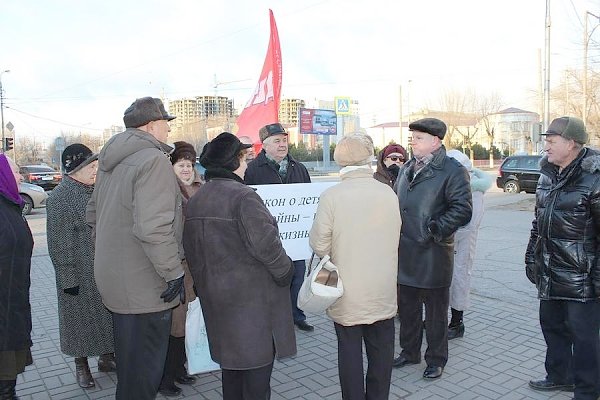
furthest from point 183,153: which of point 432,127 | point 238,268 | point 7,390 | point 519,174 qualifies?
point 519,174

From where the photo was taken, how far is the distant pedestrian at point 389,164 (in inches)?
221

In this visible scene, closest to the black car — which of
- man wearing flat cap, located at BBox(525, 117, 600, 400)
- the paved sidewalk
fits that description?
the paved sidewalk

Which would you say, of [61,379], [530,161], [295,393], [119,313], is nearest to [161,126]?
[119,313]

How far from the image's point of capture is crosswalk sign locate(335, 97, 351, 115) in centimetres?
5903

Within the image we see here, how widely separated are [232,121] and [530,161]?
42131 millimetres

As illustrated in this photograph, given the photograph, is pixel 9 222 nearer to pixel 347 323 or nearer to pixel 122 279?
pixel 122 279

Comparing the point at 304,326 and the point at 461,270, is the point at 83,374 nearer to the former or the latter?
the point at 304,326

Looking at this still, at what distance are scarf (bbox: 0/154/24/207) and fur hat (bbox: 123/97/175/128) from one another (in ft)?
4.35

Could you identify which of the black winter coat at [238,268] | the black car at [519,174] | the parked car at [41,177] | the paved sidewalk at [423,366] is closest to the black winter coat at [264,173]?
the paved sidewalk at [423,366]

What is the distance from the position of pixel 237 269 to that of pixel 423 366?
2.54 m

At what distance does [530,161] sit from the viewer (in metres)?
20.6

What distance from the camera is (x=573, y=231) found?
349 cm

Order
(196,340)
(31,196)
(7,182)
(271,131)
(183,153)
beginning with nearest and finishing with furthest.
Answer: (196,340) → (7,182) → (183,153) → (271,131) → (31,196)

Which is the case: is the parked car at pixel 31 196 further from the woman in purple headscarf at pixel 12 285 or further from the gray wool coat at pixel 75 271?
the woman in purple headscarf at pixel 12 285
